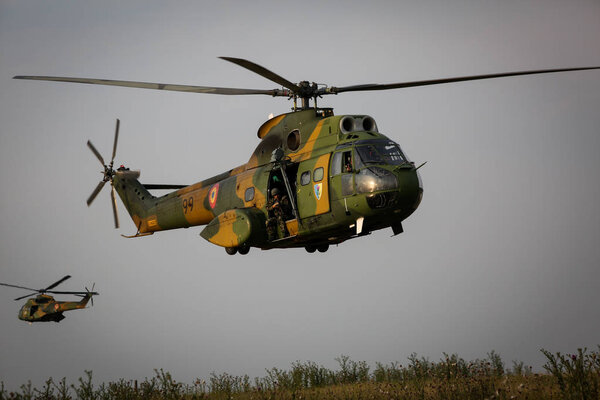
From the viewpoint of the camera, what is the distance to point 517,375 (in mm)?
14258

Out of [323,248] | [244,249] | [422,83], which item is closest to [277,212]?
[244,249]

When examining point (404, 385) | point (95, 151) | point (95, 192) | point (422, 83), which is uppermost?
point (95, 151)

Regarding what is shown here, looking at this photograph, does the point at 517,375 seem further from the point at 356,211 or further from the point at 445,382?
the point at 356,211

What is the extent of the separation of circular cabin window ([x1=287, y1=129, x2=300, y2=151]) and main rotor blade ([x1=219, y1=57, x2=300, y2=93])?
3.50ft

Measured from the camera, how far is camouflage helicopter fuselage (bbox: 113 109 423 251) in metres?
14.0

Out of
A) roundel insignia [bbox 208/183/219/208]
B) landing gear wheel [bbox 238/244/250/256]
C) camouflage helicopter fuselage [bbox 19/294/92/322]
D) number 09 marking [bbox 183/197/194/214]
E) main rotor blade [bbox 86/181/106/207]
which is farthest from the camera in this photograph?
camouflage helicopter fuselage [bbox 19/294/92/322]

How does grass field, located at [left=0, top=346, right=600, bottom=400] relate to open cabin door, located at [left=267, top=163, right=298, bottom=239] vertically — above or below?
below

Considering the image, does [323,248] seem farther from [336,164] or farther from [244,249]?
[336,164]

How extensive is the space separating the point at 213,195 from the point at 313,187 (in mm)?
4096

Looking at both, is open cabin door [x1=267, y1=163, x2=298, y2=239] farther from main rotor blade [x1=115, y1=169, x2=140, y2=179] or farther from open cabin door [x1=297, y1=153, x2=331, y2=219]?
main rotor blade [x1=115, y1=169, x2=140, y2=179]

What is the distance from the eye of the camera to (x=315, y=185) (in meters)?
14.9

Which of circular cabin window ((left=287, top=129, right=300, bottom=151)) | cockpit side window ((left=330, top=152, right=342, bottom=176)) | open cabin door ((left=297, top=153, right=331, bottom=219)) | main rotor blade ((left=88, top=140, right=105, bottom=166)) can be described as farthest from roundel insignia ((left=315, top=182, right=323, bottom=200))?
main rotor blade ((left=88, top=140, right=105, bottom=166))

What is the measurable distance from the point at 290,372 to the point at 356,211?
14.2ft

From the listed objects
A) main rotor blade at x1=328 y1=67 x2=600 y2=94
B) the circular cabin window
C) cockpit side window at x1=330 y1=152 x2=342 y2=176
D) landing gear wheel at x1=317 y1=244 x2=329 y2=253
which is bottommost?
landing gear wheel at x1=317 y1=244 x2=329 y2=253
